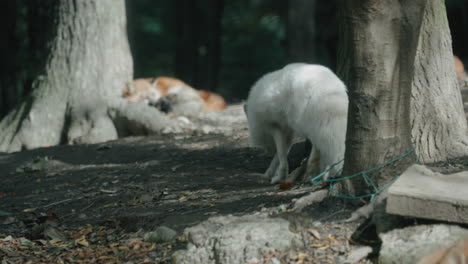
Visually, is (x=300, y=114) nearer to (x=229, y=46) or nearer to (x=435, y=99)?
(x=435, y=99)

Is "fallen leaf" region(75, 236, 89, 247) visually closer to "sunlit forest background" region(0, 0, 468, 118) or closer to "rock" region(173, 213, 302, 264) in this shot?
"rock" region(173, 213, 302, 264)

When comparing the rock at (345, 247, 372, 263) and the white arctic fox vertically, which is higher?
the white arctic fox

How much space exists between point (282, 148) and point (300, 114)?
81cm

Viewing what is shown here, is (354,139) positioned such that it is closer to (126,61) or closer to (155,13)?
(126,61)

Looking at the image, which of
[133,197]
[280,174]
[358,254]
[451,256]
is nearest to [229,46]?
[280,174]

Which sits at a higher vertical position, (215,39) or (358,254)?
(215,39)

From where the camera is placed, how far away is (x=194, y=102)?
37.9 feet

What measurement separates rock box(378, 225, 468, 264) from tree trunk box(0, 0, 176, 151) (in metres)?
6.83

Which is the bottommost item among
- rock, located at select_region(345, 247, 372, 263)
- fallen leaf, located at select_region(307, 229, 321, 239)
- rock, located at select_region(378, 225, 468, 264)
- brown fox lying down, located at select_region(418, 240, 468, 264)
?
rock, located at select_region(345, 247, 372, 263)

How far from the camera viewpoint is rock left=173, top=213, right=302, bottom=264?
151 inches

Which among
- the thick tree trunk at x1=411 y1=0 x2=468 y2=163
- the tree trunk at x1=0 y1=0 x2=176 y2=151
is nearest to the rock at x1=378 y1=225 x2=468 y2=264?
the thick tree trunk at x1=411 y1=0 x2=468 y2=163

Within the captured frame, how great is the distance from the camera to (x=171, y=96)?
11703 millimetres

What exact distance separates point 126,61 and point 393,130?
7.19 metres

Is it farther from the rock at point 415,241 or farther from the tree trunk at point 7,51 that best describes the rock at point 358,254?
the tree trunk at point 7,51
